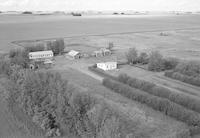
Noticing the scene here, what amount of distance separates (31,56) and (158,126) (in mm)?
29412

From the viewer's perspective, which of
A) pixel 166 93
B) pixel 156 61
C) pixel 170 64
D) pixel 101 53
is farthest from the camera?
pixel 101 53

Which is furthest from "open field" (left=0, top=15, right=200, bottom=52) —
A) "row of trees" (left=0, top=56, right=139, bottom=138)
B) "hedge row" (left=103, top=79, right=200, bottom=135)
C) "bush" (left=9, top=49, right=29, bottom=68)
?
"hedge row" (left=103, top=79, right=200, bottom=135)

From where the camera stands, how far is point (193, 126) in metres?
17.3

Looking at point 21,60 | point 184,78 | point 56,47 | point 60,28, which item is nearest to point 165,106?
point 184,78

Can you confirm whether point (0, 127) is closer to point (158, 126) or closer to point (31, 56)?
point (158, 126)

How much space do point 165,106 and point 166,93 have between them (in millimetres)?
2779

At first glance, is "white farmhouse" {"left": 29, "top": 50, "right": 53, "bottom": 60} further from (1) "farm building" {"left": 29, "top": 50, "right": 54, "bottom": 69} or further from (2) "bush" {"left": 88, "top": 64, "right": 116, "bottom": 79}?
(2) "bush" {"left": 88, "top": 64, "right": 116, "bottom": 79}

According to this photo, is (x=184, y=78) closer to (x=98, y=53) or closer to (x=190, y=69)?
(x=190, y=69)

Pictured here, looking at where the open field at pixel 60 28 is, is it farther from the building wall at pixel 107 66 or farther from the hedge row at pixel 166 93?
the hedge row at pixel 166 93

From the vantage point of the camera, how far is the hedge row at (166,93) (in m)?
20.2

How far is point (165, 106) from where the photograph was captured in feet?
64.7

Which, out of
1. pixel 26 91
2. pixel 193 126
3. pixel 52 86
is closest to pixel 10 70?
pixel 26 91

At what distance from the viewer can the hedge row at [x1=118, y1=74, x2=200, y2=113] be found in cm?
2023

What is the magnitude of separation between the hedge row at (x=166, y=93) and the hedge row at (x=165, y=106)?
1.09 metres
